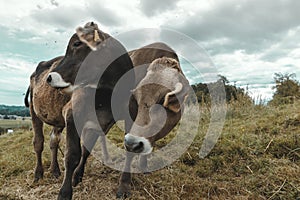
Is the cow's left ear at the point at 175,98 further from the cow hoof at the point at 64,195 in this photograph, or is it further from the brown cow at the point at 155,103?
the cow hoof at the point at 64,195

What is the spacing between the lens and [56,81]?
3191 millimetres

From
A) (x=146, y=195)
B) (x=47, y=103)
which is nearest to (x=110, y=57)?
(x=47, y=103)

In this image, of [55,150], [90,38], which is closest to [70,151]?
[90,38]

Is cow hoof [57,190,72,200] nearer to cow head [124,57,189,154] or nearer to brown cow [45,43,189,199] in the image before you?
brown cow [45,43,189,199]

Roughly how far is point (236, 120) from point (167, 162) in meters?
2.96

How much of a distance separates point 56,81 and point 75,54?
1.34 feet

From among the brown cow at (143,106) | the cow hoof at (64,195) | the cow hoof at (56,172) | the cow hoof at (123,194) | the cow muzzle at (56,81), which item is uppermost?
the cow muzzle at (56,81)

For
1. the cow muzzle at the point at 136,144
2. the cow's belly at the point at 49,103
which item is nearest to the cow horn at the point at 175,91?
the cow muzzle at the point at 136,144

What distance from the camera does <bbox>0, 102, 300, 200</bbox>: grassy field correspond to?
3.53 metres

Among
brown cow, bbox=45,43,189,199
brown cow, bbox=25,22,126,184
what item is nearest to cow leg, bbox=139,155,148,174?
brown cow, bbox=45,43,189,199

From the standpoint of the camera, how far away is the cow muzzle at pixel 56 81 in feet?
10.4

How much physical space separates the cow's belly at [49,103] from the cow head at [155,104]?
4.04ft

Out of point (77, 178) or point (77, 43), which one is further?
point (77, 178)

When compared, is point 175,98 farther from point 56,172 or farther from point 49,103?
point 56,172
